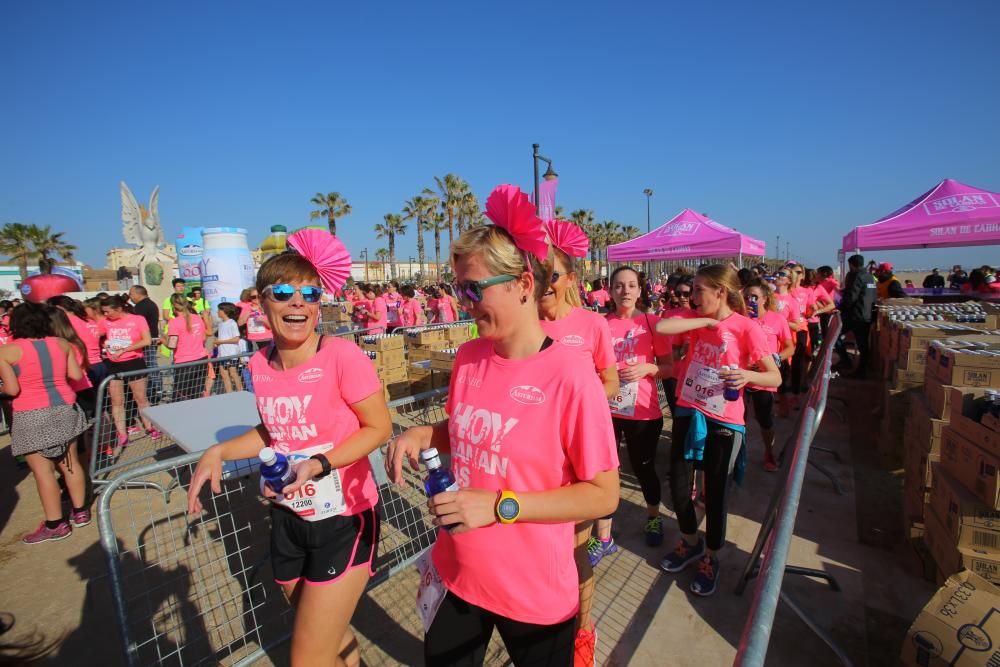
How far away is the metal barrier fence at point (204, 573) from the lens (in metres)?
2.24

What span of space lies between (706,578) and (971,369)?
262cm

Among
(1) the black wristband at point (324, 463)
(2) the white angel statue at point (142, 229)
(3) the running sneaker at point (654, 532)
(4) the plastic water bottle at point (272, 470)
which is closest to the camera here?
(4) the plastic water bottle at point (272, 470)

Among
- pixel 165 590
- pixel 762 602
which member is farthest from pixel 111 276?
pixel 762 602

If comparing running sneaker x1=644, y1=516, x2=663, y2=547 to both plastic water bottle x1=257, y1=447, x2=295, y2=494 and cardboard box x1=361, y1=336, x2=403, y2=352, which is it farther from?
cardboard box x1=361, y1=336, x2=403, y2=352

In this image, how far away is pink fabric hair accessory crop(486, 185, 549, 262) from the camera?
151 centimetres

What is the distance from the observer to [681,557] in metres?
3.47

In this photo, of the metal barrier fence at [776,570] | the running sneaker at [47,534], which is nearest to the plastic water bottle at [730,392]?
the metal barrier fence at [776,570]

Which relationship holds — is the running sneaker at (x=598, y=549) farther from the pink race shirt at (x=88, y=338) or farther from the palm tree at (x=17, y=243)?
the palm tree at (x=17, y=243)

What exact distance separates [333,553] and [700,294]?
2.82 m

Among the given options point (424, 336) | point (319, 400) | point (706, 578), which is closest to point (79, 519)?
point (319, 400)

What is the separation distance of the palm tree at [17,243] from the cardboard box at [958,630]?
6247 cm

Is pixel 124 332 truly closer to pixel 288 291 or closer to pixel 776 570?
pixel 288 291

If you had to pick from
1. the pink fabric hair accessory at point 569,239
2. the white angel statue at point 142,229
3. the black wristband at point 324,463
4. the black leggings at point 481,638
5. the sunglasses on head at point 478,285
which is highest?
the white angel statue at point 142,229

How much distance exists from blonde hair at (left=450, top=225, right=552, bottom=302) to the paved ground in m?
2.05
